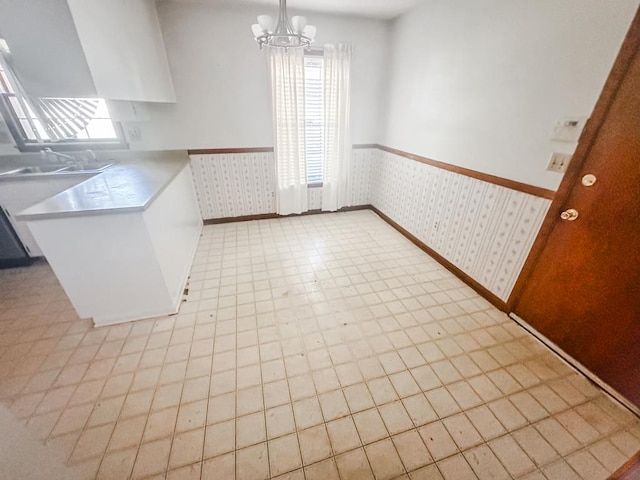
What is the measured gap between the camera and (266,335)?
1.74 m

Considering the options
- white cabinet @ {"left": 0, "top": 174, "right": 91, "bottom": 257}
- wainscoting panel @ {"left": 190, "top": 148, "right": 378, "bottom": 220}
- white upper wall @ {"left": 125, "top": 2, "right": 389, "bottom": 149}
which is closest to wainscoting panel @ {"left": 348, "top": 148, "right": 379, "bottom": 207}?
wainscoting panel @ {"left": 190, "top": 148, "right": 378, "bottom": 220}

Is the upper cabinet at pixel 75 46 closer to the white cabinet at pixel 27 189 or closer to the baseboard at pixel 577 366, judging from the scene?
the white cabinet at pixel 27 189

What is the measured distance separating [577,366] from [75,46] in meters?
3.59

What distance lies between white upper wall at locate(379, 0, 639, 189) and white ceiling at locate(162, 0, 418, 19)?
0.16 metres

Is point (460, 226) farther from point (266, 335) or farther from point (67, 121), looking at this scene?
point (67, 121)

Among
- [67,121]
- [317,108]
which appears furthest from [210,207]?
[317,108]

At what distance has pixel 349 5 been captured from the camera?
2.49m

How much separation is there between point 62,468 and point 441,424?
144 cm

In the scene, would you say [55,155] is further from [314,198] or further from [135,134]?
[314,198]

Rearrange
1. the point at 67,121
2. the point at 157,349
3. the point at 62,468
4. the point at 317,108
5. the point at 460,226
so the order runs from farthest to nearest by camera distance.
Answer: the point at 317,108
the point at 67,121
the point at 460,226
the point at 157,349
the point at 62,468

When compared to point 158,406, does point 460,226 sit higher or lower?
higher

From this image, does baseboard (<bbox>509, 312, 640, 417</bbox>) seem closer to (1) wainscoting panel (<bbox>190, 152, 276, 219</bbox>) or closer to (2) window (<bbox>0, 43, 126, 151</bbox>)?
(1) wainscoting panel (<bbox>190, 152, 276, 219</bbox>)

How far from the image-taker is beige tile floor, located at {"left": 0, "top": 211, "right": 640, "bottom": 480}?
1.13 meters

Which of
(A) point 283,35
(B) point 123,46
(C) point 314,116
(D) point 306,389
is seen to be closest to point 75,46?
(B) point 123,46
